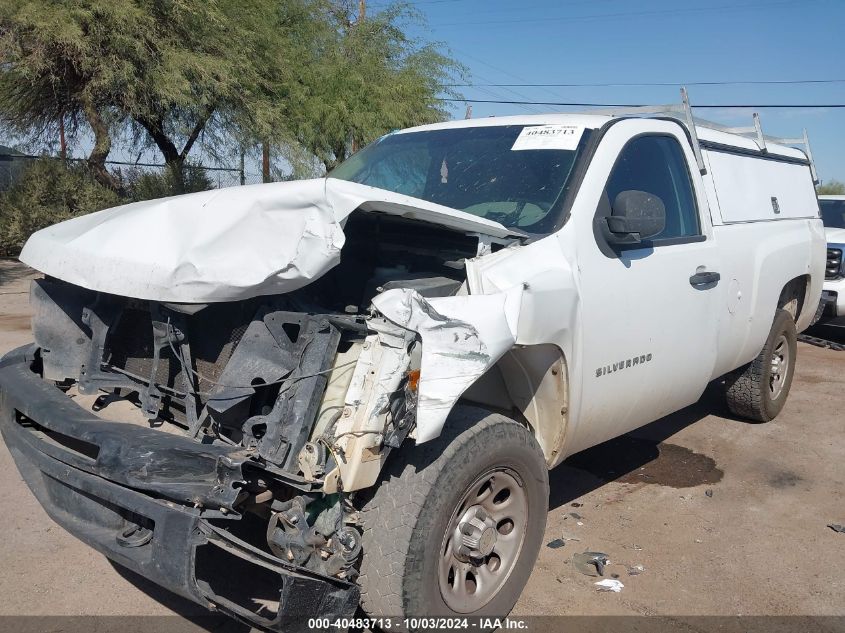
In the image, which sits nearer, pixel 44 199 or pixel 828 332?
pixel 828 332

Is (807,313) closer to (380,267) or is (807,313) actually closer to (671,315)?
(671,315)

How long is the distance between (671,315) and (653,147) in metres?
0.95

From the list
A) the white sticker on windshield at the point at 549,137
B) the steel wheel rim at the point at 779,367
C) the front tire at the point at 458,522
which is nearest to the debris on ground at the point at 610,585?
the front tire at the point at 458,522

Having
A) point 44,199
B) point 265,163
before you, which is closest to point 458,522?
point 44,199

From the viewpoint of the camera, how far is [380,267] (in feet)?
11.3

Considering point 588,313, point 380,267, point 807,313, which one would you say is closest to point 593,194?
point 588,313

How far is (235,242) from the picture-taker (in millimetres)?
2619

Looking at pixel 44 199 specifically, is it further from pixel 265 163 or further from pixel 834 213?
pixel 834 213

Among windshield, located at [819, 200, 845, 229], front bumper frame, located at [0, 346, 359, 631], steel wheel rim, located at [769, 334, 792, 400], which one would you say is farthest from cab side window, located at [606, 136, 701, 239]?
windshield, located at [819, 200, 845, 229]

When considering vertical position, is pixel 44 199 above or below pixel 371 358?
above

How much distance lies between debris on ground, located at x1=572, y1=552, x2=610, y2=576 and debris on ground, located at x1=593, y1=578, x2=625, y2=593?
0.06m

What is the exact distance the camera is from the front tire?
99.7 inches

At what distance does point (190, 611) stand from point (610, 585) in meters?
1.90

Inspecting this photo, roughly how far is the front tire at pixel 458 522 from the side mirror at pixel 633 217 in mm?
1048
